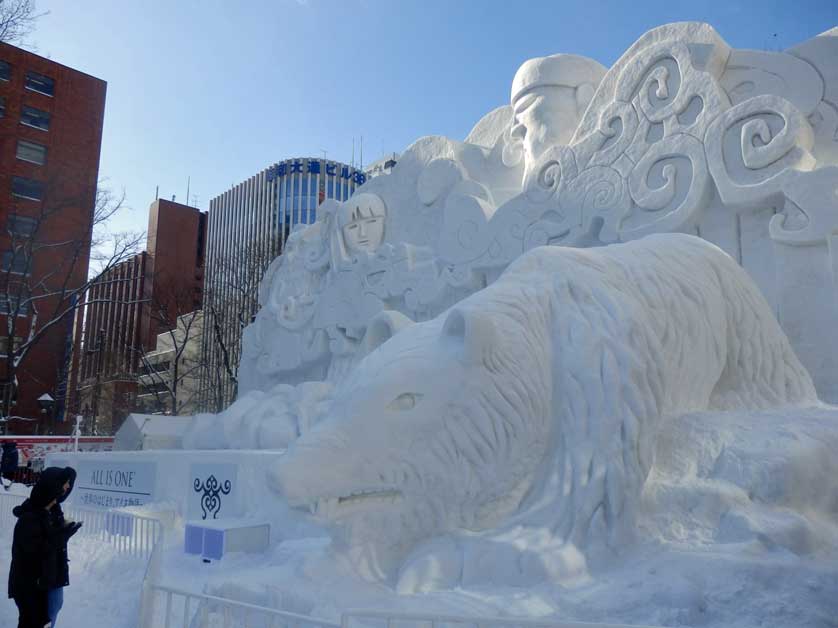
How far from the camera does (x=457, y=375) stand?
9.18 ft

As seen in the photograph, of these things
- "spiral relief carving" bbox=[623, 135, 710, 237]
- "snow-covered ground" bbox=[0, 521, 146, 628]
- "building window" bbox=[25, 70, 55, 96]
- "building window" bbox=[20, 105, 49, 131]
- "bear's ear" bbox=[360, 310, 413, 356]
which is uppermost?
"building window" bbox=[25, 70, 55, 96]

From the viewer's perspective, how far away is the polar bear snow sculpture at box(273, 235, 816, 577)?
8.68 feet

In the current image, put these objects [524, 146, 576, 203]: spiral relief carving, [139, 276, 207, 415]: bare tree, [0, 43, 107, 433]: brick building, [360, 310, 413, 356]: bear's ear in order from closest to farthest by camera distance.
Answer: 1. [360, 310, 413, 356]: bear's ear
2. [524, 146, 576, 203]: spiral relief carving
3. [139, 276, 207, 415]: bare tree
4. [0, 43, 107, 433]: brick building

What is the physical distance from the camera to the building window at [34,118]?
70.9 feet

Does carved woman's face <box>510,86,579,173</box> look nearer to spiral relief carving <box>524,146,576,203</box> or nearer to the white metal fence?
spiral relief carving <box>524,146,576,203</box>

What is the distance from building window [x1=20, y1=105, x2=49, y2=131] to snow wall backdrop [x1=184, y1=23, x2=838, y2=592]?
21.5 m

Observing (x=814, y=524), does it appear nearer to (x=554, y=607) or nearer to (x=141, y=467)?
(x=554, y=607)

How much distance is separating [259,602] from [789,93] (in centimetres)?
546

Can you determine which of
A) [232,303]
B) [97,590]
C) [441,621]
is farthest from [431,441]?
[232,303]

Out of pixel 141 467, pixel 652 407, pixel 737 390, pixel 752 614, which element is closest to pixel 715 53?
pixel 737 390

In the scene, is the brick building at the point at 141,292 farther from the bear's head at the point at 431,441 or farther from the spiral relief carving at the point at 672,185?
the bear's head at the point at 431,441

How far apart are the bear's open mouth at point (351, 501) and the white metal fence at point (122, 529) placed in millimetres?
2449

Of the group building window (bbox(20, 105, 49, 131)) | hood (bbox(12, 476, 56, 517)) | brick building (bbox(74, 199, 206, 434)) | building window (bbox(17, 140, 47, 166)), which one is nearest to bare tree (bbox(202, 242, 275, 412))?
brick building (bbox(74, 199, 206, 434))

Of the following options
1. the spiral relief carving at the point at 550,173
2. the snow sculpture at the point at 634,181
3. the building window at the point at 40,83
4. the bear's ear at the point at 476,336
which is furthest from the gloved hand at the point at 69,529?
the building window at the point at 40,83
